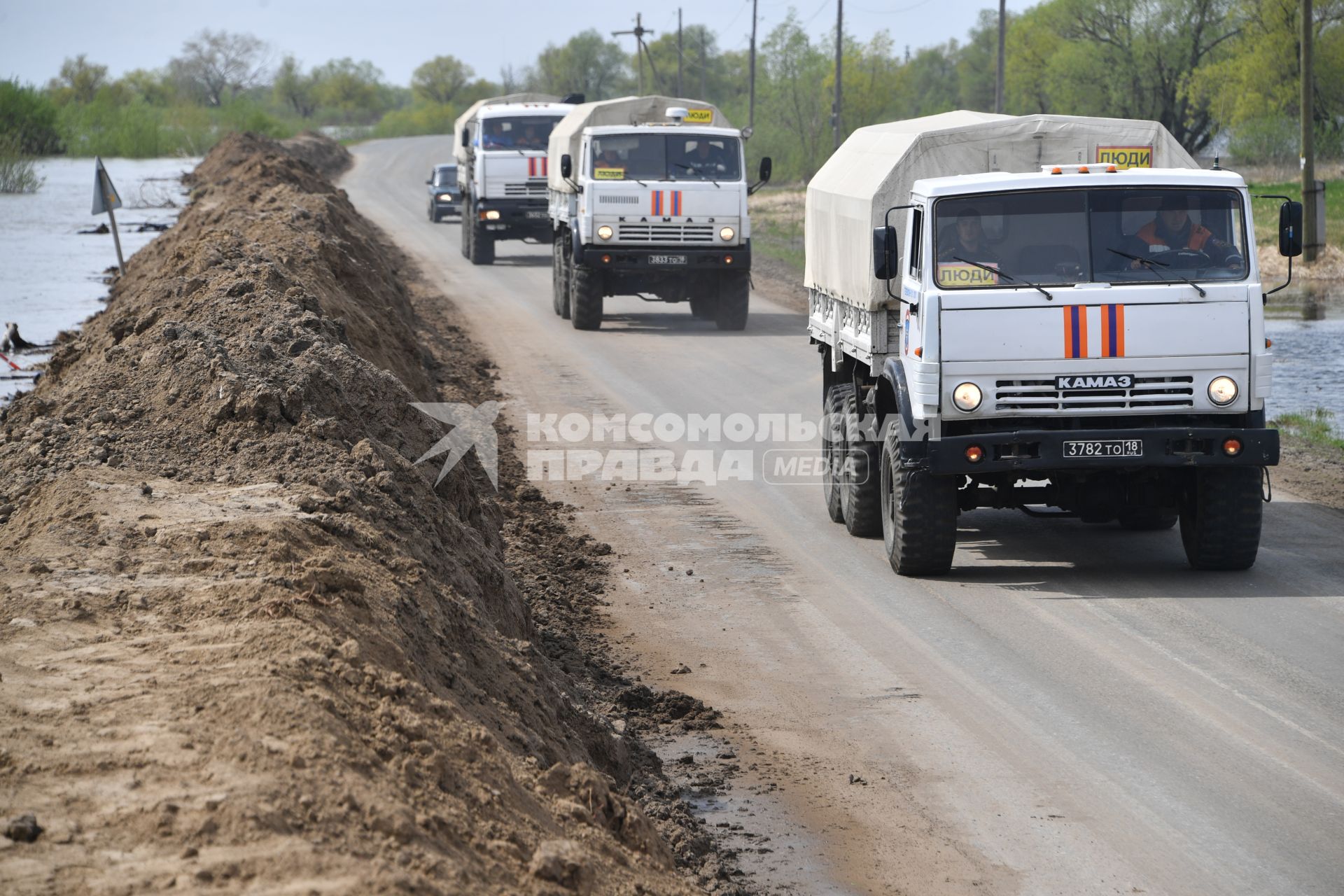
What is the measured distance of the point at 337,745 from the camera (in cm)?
432

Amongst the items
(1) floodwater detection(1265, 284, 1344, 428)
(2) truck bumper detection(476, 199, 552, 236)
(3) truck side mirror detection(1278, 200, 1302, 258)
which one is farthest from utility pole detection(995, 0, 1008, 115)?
(3) truck side mirror detection(1278, 200, 1302, 258)

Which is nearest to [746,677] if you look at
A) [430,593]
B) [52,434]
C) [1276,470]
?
[430,593]

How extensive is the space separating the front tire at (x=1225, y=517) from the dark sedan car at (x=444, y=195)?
112 ft

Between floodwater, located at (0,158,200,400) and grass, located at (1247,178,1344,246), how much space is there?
22921mm

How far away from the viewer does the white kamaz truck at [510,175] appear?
30.2m

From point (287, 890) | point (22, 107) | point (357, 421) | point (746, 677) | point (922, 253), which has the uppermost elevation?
point (22, 107)

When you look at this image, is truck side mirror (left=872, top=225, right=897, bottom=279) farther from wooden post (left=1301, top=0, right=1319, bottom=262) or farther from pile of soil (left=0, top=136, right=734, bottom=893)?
wooden post (left=1301, top=0, right=1319, bottom=262)

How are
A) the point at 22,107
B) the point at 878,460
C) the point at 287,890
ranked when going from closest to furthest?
the point at 287,890 → the point at 878,460 → the point at 22,107

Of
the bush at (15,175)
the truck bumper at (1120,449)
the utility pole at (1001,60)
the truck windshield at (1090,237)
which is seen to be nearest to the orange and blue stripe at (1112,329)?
the truck windshield at (1090,237)

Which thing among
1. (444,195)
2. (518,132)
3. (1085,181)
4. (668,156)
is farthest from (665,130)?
(444,195)

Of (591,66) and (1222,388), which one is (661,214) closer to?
(1222,388)

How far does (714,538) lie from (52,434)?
15.0 feet

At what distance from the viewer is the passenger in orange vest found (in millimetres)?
8922

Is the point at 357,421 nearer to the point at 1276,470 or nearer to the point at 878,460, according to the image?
the point at 878,460
